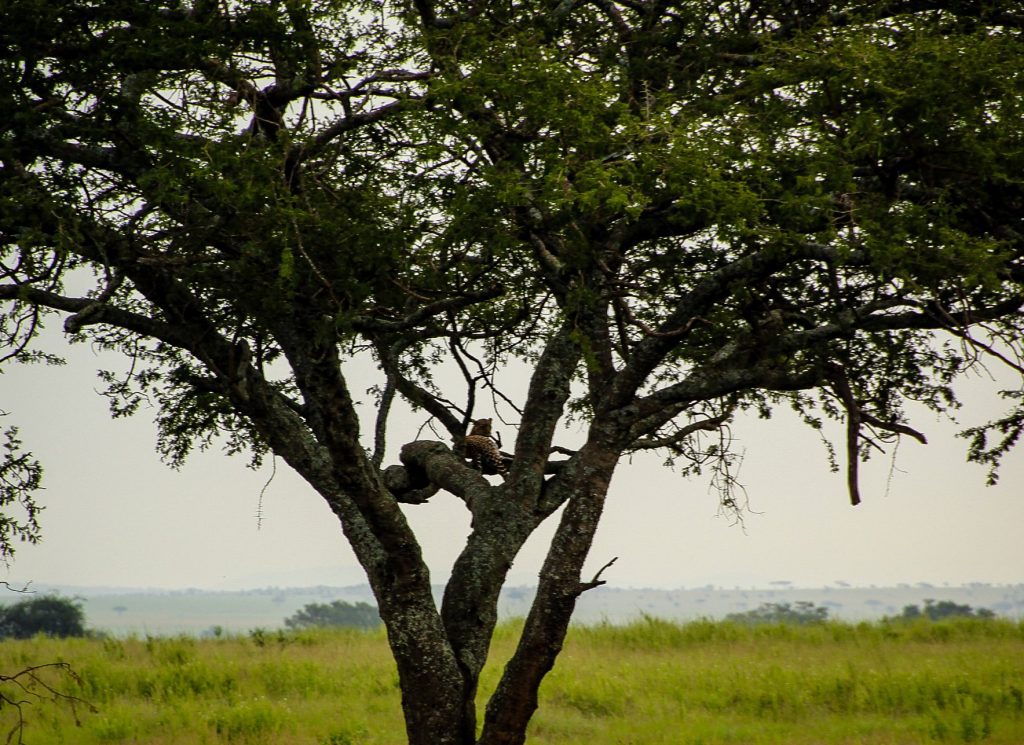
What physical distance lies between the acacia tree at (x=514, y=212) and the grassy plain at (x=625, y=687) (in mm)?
5260

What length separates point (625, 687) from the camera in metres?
18.8

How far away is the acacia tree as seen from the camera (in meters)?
9.58

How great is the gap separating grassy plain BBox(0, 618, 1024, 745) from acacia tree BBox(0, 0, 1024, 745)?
5.26 m

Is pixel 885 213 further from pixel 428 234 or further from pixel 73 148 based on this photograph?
pixel 73 148

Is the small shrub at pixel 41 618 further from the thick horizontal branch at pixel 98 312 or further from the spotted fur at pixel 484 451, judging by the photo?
the thick horizontal branch at pixel 98 312

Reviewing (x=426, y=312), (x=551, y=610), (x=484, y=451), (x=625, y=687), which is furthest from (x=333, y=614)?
(x=426, y=312)

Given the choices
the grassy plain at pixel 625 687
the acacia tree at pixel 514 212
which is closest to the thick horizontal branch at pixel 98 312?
the acacia tree at pixel 514 212

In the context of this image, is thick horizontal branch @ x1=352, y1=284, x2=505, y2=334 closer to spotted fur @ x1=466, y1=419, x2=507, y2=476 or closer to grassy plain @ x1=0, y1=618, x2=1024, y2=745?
spotted fur @ x1=466, y1=419, x2=507, y2=476

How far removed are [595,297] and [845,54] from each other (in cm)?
307

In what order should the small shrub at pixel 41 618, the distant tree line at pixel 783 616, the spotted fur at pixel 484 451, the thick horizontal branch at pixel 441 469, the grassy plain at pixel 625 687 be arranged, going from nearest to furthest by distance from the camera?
1. the thick horizontal branch at pixel 441 469
2. the spotted fur at pixel 484 451
3. the grassy plain at pixel 625 687
4. the distant tree line at pixel 783 616
5. the small shrub at pixel 41 618

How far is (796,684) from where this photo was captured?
60.7 feet

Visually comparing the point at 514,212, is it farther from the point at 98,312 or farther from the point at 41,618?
the point at 41,618

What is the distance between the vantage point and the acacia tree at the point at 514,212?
958 centimetres

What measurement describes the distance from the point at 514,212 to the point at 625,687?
11.0m
